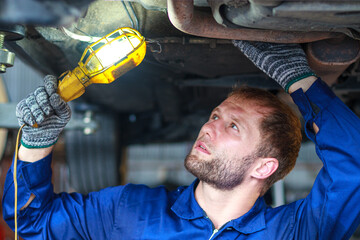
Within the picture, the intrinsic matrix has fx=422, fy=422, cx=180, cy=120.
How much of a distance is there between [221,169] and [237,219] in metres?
0.17

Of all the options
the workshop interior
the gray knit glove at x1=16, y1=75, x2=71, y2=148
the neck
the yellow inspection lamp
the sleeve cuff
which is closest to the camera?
the workshop interior

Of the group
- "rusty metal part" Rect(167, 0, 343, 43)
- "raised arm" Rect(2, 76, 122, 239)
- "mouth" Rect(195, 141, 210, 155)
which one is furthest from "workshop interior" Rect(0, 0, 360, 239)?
"mouth" Rect(195, 141, 210, 155)

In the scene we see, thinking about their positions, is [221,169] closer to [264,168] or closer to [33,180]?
[264,168]

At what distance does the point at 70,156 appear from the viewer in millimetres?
2238

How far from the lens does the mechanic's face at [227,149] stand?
1.36m

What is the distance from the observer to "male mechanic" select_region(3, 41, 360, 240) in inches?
45.2

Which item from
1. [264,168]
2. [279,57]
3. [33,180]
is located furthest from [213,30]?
[33,180]

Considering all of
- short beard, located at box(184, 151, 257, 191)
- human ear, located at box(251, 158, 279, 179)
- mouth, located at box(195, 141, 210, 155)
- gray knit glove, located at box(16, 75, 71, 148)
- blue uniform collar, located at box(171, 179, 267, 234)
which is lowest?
blue uniform collar, located at box(171, 179, 267, 234)

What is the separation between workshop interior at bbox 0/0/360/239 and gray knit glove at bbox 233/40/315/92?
0.18ft

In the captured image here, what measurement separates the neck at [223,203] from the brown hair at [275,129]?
110 mm

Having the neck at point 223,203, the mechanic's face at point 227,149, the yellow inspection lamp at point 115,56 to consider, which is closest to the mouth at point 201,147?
the mechanic's face at point 227,149

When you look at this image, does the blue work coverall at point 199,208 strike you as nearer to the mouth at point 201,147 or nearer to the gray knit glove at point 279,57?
the gray knit glove at point 279,57

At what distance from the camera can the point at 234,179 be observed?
4.58ft

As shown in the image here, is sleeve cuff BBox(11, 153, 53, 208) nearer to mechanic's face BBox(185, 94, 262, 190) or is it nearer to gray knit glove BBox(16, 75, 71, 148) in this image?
gray knit glove BBox(16, 75, 71, 148)
